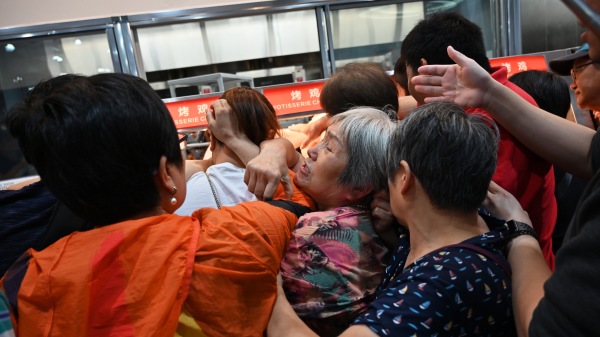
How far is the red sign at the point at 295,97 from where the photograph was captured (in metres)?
3.21

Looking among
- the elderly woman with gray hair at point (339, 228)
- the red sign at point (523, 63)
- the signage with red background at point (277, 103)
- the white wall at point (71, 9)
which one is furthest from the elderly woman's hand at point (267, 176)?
the white wall at point (71, 9)

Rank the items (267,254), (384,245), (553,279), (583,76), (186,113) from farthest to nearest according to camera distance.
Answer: (186,113) → (384,245) → (583,76) → (267,254) → (553,279)

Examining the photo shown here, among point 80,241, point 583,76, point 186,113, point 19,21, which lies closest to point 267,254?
Result: point 80,241

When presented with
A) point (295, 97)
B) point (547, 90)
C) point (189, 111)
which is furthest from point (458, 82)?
point (189, 111)

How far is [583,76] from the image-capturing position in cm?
105

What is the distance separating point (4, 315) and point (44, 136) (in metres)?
0.32

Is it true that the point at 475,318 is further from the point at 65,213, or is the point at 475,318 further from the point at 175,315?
the point at 65,213

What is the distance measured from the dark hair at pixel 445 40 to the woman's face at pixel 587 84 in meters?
0.36

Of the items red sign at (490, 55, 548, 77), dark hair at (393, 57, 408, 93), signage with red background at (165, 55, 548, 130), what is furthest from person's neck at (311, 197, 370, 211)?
red sign at (490, 55, 548, 77)

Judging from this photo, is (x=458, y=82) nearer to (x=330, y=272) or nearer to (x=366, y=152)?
(x=366, y=152)

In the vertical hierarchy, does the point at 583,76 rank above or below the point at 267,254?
above

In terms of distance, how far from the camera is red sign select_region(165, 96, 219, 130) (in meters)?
3.12

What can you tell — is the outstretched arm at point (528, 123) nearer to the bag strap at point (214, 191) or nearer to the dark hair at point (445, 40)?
the dark hair at point (445, 40)

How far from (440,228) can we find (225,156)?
0.98 metres
